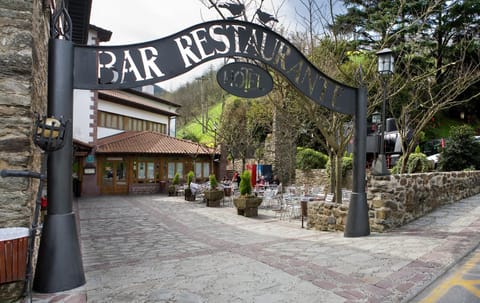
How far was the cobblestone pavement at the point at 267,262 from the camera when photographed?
3.58m

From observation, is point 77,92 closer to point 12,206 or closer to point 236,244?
point 236,244

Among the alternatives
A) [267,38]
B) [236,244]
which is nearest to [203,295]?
[236,244]

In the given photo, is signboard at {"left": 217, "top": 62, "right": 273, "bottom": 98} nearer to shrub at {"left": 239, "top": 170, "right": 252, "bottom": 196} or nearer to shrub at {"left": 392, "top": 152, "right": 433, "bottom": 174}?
shrub at {"left": 239, "top": 170, "right": 252, "bottom": 196}

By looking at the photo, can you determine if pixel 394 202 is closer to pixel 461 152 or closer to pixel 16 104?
pixel 16 104

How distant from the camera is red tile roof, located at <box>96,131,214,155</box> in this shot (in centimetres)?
1961

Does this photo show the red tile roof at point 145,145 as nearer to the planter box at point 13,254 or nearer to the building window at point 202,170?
the building window at point 202,170

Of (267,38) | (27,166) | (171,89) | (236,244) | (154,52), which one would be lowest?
(236,244)

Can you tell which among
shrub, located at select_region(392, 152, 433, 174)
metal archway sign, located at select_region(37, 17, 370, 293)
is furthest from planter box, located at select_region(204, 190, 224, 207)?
metal archway sign, located at select_region(37, 17, 370, 293)

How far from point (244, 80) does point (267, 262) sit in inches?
107

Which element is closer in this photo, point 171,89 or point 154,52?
→ point 154,52

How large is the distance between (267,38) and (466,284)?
4.21 m

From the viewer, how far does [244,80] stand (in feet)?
16.2

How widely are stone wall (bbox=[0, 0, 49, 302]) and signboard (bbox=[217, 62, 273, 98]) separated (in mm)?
2335

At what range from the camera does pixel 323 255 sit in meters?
5.12
